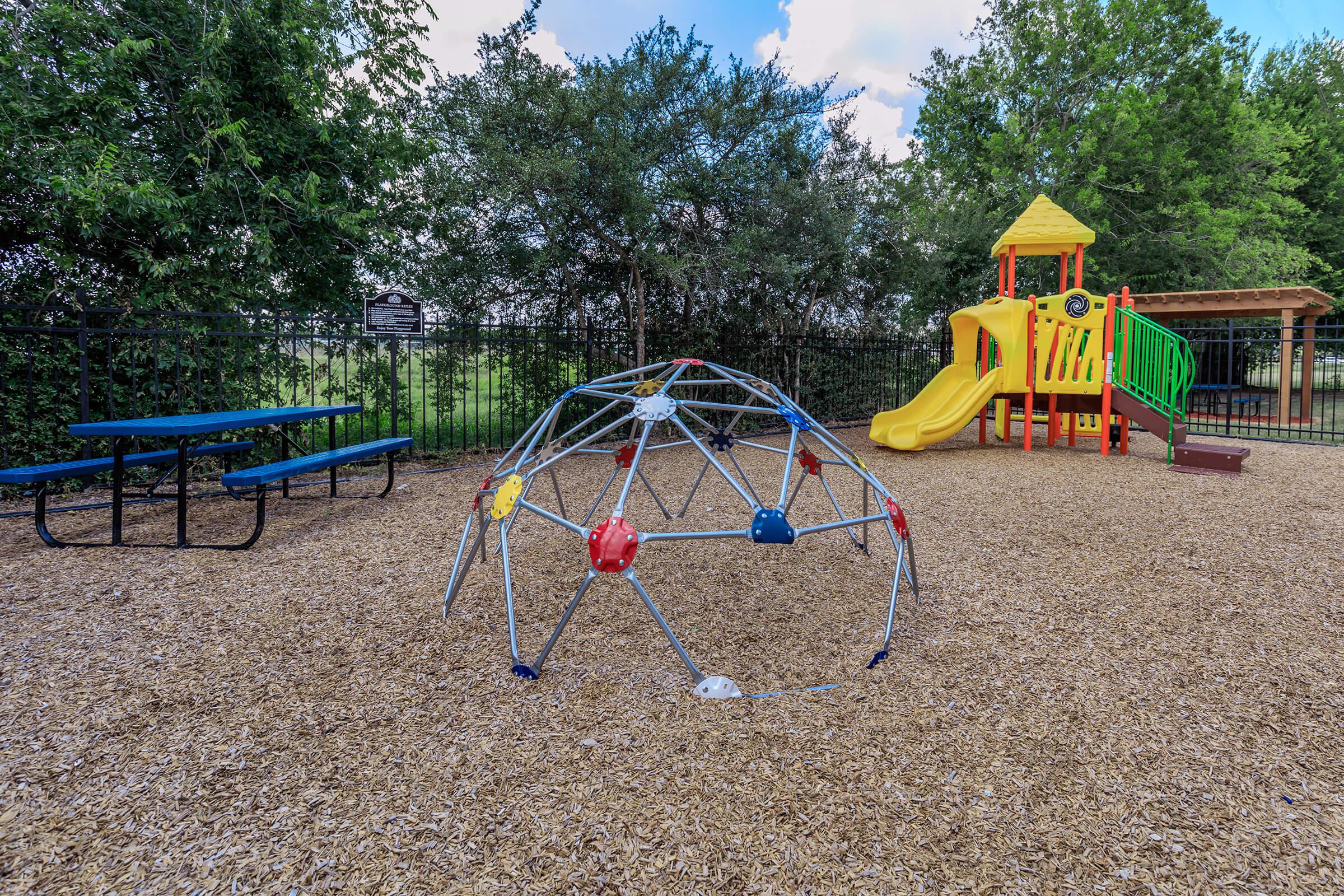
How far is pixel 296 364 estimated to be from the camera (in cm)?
741

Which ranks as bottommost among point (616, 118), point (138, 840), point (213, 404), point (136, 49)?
point (138, 840)

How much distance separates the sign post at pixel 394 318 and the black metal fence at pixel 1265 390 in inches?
418

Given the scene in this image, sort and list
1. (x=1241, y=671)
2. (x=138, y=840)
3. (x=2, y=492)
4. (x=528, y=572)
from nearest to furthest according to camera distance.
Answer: (x=138, y=840), (x=1241, y=671), (x=528, y=572), (x=2, y=492)

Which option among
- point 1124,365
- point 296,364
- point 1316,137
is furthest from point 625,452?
point 1316,137

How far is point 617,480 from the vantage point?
23.3 ft

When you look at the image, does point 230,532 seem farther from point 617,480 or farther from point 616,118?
point 616,118

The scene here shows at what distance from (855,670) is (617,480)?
4.70 metres

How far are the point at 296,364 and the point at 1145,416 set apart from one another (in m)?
10.5

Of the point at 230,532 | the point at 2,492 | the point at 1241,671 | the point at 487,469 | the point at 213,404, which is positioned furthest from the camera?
the point at 487,469

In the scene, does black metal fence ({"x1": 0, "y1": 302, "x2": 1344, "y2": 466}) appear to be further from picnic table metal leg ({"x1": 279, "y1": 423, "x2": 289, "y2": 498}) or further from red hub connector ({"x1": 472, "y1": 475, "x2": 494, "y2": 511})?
red hub connector ({"x1": 472, "y1": 475, "x2": 494, "y2": 511})

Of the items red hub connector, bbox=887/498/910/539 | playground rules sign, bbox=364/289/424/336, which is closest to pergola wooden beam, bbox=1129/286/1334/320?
red hub connector, bbox=887/498/910/539

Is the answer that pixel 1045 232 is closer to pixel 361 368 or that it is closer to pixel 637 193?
pixel 637 193

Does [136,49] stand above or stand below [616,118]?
below

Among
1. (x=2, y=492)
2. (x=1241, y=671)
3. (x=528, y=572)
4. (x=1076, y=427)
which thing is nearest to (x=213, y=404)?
(x=2, y=492)
